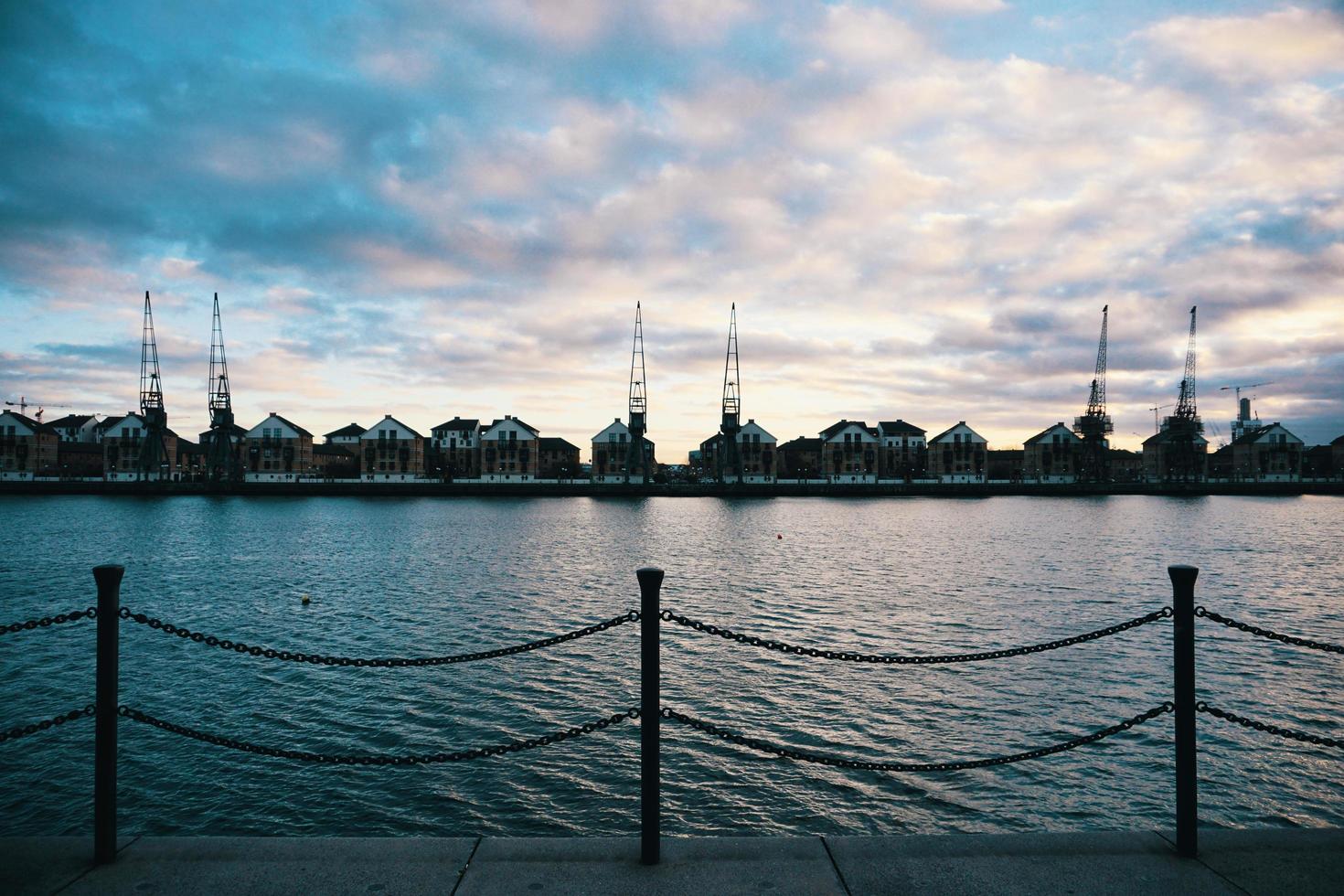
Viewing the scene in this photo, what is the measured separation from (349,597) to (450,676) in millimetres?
14953

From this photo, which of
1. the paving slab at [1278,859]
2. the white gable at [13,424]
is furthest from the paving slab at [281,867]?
the white gable at [13,424]

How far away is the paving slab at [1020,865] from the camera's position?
4352mm

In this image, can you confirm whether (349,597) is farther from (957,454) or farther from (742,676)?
(957,454)

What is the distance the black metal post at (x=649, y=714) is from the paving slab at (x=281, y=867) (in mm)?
1162

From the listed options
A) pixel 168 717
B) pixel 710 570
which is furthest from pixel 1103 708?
pixel 710 570

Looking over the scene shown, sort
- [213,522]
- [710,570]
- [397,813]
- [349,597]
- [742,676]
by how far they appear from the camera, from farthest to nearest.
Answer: [213,522]
[710,570]
[349,597]
[742,676]
[397,813]

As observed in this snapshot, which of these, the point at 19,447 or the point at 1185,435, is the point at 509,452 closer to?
the point at 19,447

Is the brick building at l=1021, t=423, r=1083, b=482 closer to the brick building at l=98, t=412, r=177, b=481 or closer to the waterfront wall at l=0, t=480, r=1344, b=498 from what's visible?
the waterfront wall at l=0, t=480, r=1344, b=498

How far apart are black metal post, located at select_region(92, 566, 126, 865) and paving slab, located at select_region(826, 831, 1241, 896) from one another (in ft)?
14.9

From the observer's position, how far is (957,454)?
159 meters

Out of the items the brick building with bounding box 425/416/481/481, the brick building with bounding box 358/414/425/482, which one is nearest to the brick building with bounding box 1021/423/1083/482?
the brick building with bounding box 425/416/481/481

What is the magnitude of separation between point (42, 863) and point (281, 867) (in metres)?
1.45

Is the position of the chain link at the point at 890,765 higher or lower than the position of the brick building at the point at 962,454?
lower

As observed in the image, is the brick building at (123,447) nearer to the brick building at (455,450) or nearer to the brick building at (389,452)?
the brick building at (389,452)
